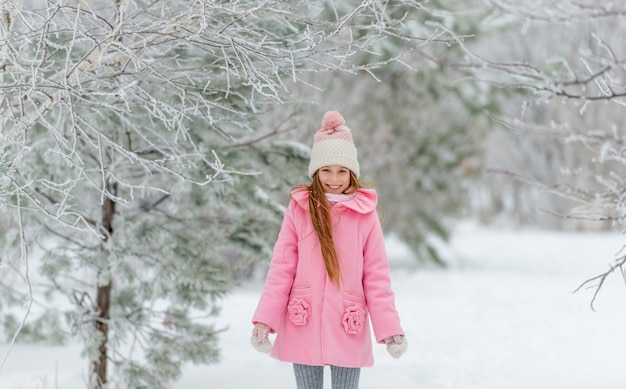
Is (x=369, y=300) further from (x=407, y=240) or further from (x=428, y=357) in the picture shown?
(x=407, y=240)

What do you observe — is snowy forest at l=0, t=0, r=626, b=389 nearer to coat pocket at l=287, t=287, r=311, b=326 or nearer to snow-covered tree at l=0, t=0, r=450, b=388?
snow-covered tree at l=0, t=0, r=450, b=388

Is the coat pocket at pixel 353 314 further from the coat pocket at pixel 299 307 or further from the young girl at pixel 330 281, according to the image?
the coat pocket at pixel 299 307

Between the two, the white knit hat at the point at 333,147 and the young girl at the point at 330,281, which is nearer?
the young girl at the point at 330,281

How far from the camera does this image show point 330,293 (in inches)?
137

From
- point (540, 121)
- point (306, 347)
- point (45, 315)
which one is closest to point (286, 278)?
point (306, 347)

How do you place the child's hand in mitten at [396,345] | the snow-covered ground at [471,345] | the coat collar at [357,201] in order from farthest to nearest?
the snow-covered ground at [471,345] < the coat collar at [357,201] < the child's hand in mitten at [396,345]

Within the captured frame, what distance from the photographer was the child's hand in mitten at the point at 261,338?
3.43m

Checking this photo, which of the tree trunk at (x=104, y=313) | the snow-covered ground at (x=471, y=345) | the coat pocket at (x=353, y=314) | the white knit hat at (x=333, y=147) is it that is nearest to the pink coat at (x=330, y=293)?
the coat pocket at (x=353, y=314)

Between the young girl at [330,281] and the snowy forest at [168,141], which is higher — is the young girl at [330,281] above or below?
below

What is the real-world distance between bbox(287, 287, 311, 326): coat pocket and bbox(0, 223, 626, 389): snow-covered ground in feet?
6.62

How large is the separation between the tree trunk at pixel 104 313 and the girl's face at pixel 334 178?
5.70ft

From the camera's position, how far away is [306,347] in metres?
3.48

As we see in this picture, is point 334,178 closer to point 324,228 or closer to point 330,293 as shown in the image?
point 324,228

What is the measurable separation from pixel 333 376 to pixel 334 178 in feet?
2.96
